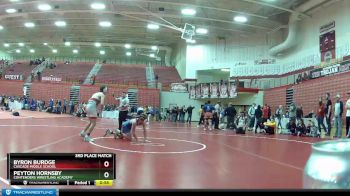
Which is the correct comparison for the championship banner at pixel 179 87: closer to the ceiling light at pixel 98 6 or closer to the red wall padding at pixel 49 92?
→ the red wall padding at pixel 49 92

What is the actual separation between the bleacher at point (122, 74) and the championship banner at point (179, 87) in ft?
10.3

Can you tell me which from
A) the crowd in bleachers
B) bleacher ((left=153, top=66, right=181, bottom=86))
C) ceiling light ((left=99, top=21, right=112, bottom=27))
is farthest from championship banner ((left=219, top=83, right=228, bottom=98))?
the crowd in bleachers

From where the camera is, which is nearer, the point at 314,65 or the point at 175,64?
the point at 314,65

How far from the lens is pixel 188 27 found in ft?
72.1

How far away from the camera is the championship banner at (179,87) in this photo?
101 feet

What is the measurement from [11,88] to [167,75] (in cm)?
1475

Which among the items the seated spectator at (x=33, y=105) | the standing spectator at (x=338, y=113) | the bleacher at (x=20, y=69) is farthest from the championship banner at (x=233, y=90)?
the bleacher at (x=20, y=69)

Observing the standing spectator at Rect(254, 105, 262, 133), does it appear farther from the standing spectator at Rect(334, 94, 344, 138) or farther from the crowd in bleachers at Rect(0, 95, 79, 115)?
the crowd in bleachers at Rect(0, 95, 79, 115)

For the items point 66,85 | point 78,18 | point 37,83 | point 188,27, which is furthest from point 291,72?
point 37,83

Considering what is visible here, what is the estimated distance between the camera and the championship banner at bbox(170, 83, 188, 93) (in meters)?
30.8

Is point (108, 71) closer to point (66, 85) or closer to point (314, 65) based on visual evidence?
point (66, 85)

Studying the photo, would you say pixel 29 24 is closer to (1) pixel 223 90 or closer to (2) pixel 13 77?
(2) pixel 13 77

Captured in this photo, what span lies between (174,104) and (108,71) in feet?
28.8

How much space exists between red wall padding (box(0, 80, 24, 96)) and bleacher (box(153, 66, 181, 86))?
12941mm
